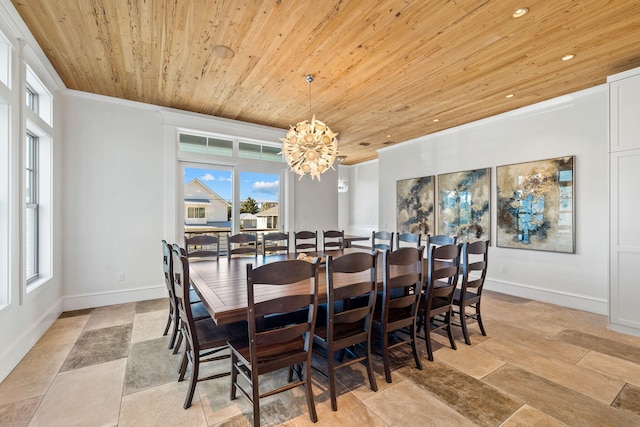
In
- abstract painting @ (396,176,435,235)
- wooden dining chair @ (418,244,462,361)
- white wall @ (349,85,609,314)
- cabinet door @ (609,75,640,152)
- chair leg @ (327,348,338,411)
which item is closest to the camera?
chair leg @ (327,348,338,411)

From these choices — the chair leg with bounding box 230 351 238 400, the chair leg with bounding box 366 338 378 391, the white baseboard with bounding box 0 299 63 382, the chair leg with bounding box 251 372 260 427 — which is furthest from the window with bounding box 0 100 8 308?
the chair leg with bounding box 366 338 378 391

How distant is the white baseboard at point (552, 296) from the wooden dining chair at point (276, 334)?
13.3 feet

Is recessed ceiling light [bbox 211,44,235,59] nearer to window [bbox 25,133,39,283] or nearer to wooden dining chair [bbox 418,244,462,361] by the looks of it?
window [bbox 25,133,39,283]

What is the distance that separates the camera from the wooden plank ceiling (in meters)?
2.26

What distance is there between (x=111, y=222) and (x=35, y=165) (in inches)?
42.7

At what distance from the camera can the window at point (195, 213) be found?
475cm

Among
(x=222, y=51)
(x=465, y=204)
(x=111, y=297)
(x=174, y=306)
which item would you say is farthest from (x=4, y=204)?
(x=465, y=204)

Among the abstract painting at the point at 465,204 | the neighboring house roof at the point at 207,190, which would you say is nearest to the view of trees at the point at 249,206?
the neighboring house roof at the point at 207,190

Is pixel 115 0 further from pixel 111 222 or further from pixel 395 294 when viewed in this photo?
pixel 395 294

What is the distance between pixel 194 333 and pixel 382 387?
146cm

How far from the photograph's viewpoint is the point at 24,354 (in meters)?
2.62

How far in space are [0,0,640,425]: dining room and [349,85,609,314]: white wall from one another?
2 centimetres

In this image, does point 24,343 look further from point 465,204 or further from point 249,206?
point 465,204

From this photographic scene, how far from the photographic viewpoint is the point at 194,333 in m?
1.96
